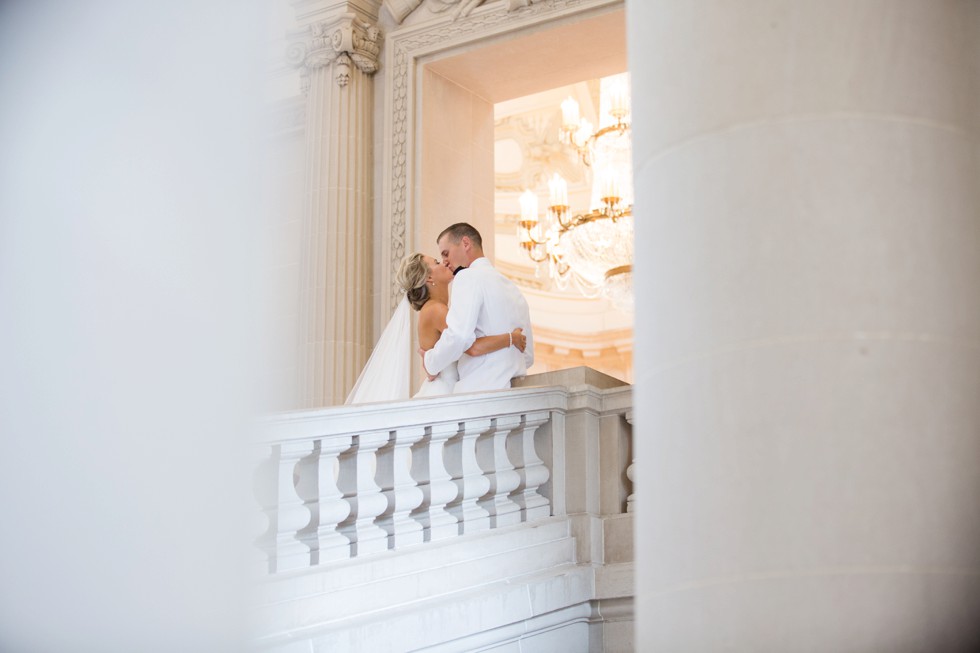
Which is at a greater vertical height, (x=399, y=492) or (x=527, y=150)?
(x=527, y=150)

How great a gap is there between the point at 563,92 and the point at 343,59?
9454 millimetres

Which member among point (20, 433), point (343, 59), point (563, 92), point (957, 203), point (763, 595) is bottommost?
point (763, 595)

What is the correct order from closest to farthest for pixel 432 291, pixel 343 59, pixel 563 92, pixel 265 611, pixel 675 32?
pixel 675 32 → pixel 265 611 → pixel 432 291 → pixel 343 59 → pixel 563 92

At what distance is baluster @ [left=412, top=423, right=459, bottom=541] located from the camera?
560 cm

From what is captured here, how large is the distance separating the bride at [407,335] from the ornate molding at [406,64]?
266 centimetres

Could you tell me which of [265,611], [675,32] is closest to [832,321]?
[675,32]

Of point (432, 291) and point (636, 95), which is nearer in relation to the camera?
point (636, 95)

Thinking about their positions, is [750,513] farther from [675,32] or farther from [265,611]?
[265,611]

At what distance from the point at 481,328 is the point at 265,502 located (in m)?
2.35

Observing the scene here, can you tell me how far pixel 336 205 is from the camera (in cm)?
1107

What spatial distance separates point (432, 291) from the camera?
789 centimetres

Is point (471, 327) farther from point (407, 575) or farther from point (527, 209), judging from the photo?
point (527, 209)

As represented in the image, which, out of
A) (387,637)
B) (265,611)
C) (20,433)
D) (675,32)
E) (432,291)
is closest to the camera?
(20,433)

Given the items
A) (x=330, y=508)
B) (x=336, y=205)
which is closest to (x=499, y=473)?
(x=330, y=508)
